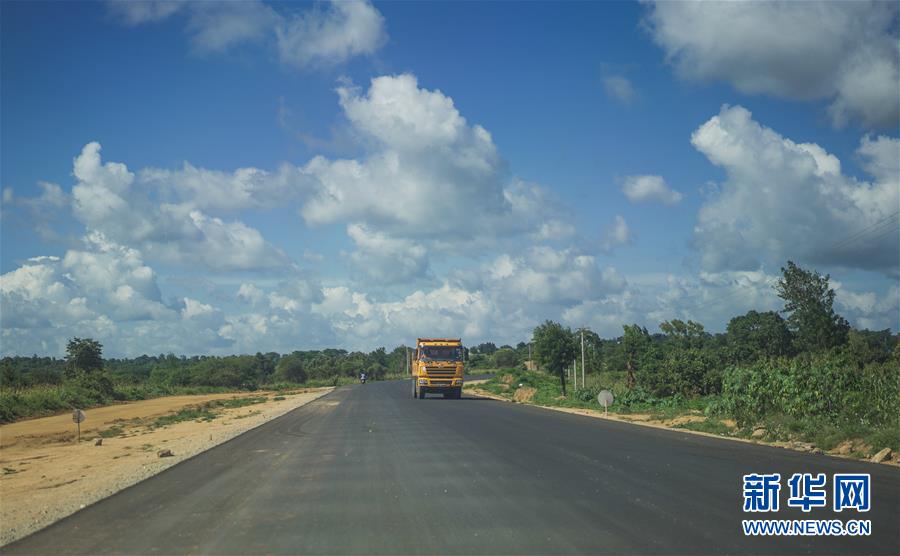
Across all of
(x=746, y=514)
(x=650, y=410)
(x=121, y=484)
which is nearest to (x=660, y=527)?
(x=746, y=514)

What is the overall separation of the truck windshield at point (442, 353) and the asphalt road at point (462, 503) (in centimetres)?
2543

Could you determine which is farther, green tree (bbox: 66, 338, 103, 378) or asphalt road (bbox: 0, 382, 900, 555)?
green tree (bbox: 66, 338, 103, 378)

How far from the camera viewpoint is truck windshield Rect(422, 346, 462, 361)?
1703 inches

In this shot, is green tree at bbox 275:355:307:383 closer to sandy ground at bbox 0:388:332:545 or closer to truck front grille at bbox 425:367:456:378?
truck front grille at bbox 425:367:456:378

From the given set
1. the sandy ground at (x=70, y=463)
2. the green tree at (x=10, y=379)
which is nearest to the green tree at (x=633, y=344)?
the sandy ground at (x=70, y=463)

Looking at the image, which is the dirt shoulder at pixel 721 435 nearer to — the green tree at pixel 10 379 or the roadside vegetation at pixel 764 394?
the roadside vegetation at pixel 764 394

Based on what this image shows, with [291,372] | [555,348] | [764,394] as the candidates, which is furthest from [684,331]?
[291,372]

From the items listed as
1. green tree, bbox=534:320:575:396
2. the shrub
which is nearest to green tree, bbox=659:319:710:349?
green tree, bbox=534:320:575:396

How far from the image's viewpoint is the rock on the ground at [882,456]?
14.2 meters

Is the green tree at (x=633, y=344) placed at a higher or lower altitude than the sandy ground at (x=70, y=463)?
higher

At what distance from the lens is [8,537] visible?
28.5 feet

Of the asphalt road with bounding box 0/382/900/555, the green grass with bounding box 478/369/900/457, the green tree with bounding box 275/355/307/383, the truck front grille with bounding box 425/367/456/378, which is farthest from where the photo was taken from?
the green tree with bounding box 275/355/307/383

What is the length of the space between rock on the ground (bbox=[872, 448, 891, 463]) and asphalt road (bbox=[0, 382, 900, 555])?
→ 104 cm

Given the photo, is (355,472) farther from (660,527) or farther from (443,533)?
(660,527)
